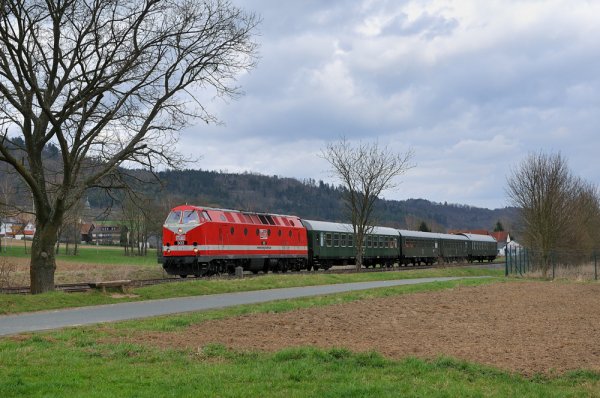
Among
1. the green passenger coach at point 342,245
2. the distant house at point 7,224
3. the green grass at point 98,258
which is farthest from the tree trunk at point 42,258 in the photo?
the green grass at point 98,258

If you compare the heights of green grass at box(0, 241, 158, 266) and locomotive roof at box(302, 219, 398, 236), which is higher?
locomotive roof at box(302, 219, 398, 236)

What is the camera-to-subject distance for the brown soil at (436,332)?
1003cm

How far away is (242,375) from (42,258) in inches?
611

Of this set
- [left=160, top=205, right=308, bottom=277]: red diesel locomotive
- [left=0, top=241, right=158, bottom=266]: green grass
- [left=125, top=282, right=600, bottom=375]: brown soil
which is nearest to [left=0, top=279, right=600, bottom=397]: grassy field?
[left=125, top=282, right=600, bottom=375]: brown soil

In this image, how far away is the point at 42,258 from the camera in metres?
21.7

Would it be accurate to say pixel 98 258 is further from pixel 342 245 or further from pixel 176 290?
pixel 176 290

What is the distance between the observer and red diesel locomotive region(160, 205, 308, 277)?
102 ft

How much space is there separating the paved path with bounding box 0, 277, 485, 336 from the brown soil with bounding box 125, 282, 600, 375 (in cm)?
292

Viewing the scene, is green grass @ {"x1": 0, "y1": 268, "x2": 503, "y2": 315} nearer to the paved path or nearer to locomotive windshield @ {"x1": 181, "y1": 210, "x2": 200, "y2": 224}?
the paved path

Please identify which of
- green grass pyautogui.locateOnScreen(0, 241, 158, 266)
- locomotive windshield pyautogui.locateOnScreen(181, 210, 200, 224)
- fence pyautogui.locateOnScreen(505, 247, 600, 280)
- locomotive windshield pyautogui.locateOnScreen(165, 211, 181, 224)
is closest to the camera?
locomotive windshield pyautogui.locateOnScreen(181, 210, 200, 224)

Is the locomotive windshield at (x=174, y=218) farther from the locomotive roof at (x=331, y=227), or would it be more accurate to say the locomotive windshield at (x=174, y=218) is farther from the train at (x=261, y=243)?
the locomotive roof at (x=331, y=227)

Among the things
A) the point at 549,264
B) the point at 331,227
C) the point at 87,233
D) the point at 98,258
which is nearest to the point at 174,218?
the point at 331,227

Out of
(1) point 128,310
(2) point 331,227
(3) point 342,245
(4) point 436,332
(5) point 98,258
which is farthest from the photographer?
(5) point 98,258

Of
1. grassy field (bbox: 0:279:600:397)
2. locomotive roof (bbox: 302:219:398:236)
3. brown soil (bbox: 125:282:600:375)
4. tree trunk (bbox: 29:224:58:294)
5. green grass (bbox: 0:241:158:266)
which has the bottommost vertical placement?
green grass (bbox: 0:241:158:266)
